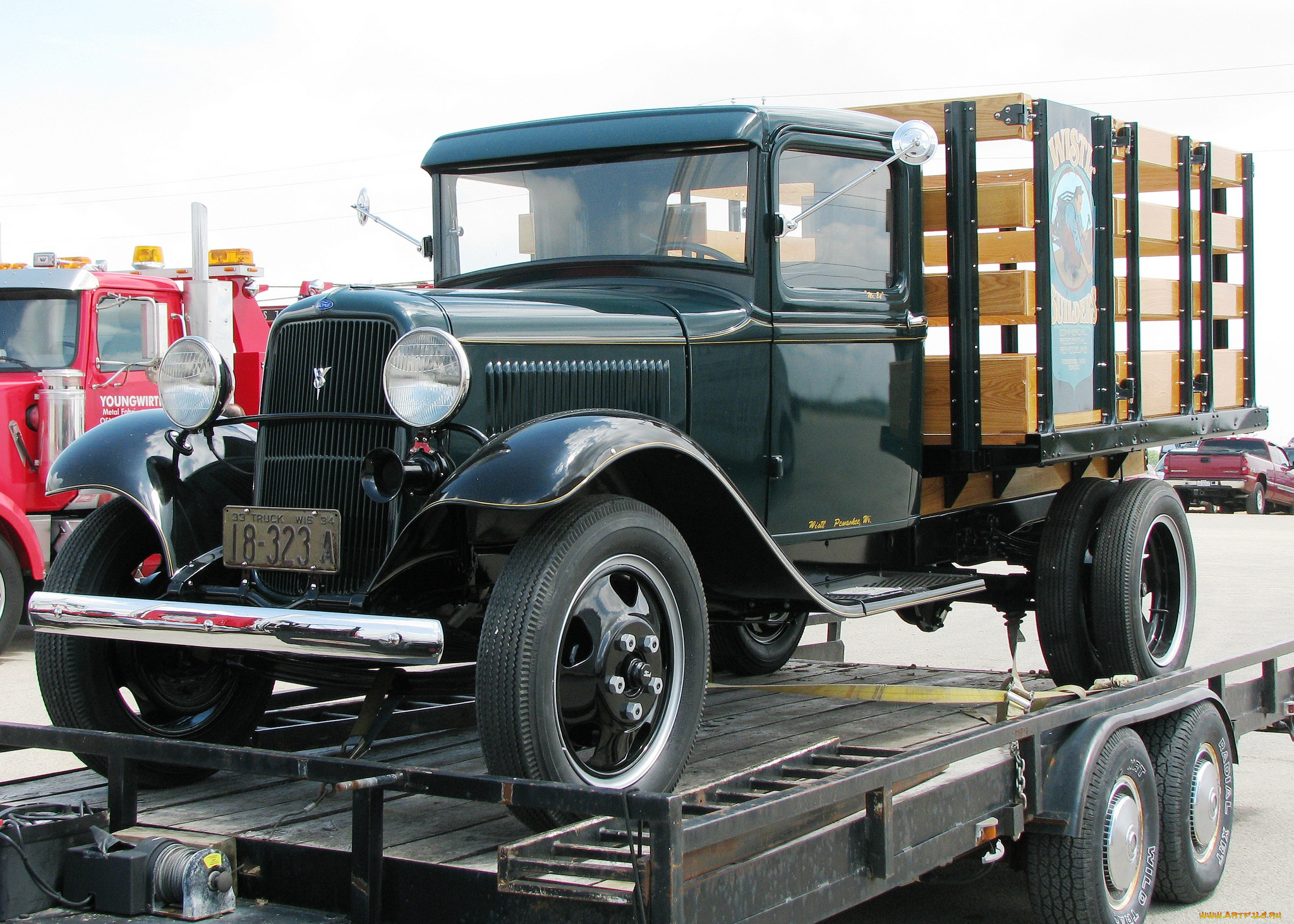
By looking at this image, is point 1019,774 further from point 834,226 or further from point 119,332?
point 119,332

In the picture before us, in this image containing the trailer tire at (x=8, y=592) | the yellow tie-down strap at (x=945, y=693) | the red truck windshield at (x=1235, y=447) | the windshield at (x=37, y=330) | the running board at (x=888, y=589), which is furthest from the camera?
the red truck windshield at (x=1235, y=447)

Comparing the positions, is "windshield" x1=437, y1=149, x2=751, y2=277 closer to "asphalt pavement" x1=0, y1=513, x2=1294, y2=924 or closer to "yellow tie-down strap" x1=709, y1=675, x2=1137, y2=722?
"yellow tie-down strap" x1=709, y1=675, x2=1137, y2=722

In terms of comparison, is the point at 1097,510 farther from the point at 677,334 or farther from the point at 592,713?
the point at 592,713

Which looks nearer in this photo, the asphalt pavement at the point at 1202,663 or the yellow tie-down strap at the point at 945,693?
the yellow tie-down strap at the point at 945,693

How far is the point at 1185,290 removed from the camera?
19.4 feet

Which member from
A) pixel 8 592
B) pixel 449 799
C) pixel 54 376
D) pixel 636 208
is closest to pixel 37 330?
pixel 54 376

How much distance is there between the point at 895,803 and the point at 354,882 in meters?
1.23

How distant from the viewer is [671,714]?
10.8 feet

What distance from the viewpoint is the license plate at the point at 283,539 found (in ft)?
11.3

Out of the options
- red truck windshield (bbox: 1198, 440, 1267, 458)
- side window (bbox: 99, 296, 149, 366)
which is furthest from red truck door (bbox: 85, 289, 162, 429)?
red truck windshield (bbox: 1198, 440, 1267, 458)

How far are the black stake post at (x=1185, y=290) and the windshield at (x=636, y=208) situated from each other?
8.55 ft

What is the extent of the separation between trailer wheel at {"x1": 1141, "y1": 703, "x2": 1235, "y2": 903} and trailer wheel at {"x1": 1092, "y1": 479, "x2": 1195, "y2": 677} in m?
0.58

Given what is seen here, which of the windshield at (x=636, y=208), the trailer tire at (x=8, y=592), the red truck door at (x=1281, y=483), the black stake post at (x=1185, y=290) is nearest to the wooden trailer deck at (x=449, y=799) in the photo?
the windshield at (x=636, y=208)

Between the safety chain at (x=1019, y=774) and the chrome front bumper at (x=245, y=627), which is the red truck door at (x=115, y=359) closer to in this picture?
the chrome front bumper at (x=245, y=627)
